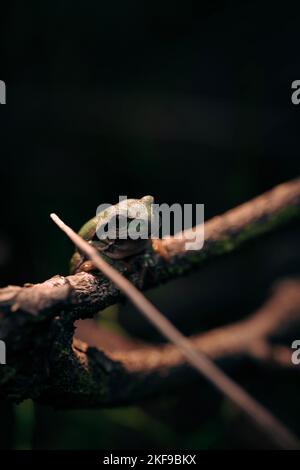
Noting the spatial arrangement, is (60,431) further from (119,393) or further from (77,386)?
(77,386)

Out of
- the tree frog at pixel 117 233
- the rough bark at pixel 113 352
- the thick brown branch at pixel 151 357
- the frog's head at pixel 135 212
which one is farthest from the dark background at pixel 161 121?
the frog's head at pixel 135 212

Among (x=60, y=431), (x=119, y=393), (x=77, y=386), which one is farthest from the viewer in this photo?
(x=60, y=431)

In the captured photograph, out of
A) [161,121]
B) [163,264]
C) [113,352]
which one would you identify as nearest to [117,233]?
[163,264]

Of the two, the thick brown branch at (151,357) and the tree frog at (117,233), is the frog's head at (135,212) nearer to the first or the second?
the tree frog at (117,233)

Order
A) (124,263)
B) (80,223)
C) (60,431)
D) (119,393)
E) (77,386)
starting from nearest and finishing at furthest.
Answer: (77,386), (124,263), (119,393), (80,223), (60,431)

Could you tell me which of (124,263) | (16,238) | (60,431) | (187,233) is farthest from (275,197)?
(60,431)

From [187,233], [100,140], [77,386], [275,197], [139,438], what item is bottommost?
[139,438]

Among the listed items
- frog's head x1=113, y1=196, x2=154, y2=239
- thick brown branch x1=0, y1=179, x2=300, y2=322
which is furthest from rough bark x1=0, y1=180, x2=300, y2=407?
frog's head x1=113, y1=196, x2=154, y2=239
